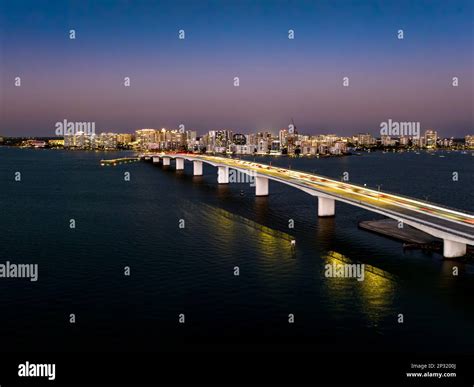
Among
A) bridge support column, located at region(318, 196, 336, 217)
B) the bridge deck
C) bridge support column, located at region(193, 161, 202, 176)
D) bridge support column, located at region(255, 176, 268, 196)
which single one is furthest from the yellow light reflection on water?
bridge support column, located at region(193, 161, 202, 176)

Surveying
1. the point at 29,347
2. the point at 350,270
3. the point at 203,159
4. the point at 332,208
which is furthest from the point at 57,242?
the point at 203,159

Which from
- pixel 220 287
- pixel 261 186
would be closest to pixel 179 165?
pixel 261 186

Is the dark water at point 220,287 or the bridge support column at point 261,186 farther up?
the bridge support column at point 261,186

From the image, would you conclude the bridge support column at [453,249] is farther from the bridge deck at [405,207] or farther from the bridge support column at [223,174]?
the bridge support column at [223,174]

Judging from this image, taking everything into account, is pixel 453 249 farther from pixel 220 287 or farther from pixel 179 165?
pixel 179 165

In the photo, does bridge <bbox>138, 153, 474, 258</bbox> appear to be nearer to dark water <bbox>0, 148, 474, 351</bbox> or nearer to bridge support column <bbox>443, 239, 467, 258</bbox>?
bridge support column <bbox>443, 239, 467, 258</bbox>

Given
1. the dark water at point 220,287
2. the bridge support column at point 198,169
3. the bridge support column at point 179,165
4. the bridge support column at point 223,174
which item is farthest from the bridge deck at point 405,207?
the bridge support column at point 179,165

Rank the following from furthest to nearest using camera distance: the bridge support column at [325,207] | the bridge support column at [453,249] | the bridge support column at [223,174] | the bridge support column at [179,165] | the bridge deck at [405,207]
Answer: the bridge support column at [179,165], the bridge support column at [223,174], the bridge support column at [325,207], the bridge support column at [453,249], the bridge deck at [405,207]
